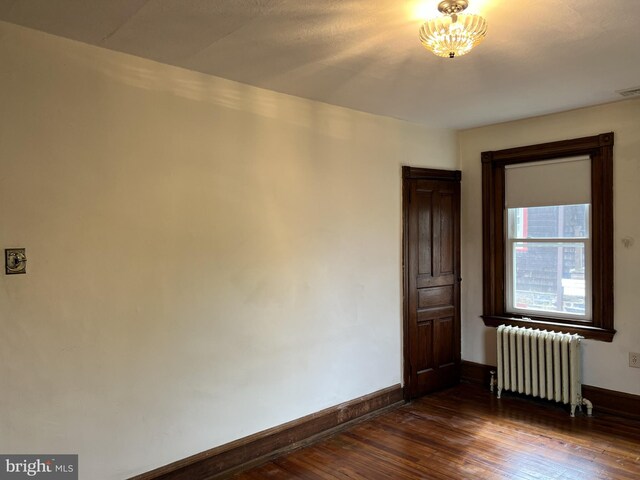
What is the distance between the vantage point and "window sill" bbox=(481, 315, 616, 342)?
3.83 m

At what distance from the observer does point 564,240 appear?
410cm

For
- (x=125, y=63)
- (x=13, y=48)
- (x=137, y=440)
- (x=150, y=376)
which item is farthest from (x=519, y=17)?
(x=137, y=440)

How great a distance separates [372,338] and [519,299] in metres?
1.59

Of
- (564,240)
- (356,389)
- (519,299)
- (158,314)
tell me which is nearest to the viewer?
(158,314)

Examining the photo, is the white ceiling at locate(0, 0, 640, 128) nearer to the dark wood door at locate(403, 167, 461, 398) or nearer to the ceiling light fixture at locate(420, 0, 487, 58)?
the ceiling light fixture at locate(420, 0, 487, 58)

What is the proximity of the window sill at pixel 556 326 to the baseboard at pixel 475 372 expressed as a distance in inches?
17.2

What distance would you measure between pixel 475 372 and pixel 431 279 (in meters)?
1.13

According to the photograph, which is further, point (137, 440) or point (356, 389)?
point (356, 389)

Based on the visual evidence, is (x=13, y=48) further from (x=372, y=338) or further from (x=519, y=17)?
(x=372, y=338)

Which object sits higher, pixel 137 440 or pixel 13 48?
pixel 13 48

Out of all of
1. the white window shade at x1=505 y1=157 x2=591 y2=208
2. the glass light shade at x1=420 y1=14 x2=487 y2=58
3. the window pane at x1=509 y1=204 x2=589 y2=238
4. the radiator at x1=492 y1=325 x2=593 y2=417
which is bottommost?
the radiator at x1=492 y1=325 x2=593 y2=417

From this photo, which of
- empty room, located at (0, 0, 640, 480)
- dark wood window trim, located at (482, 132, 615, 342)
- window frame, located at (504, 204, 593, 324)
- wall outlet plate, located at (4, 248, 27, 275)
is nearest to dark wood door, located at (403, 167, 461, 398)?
empty room, located at (0, 0, 640, 480)

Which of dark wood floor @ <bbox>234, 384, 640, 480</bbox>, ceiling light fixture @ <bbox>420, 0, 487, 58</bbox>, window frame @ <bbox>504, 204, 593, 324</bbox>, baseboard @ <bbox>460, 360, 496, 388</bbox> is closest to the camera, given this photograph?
ceiling light fixture @ <bbox>420, 0, 487, 58</bbox>

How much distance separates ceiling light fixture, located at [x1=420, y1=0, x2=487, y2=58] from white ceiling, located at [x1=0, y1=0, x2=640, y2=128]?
0.06m
